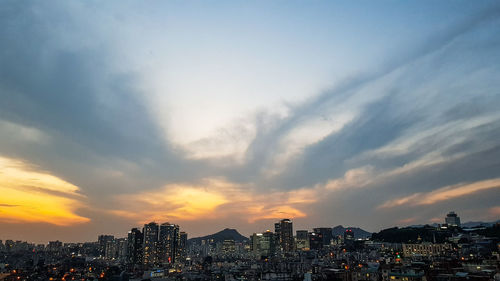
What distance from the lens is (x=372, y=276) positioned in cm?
6988

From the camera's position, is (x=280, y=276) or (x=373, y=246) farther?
(x=373, y=246)

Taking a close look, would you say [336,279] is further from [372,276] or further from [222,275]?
[222,275]

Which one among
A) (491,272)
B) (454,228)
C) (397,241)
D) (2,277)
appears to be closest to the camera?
(491,272)

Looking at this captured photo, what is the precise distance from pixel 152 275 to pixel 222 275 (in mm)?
23309

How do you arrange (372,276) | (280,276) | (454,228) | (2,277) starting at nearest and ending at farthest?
(372,276) < (280,276) < (2,277) < (454,228)

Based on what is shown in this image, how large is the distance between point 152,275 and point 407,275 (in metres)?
79.4

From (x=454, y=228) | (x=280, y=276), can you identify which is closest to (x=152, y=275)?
(x=280, y=276)

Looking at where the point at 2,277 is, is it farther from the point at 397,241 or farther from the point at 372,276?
the point at 397,241

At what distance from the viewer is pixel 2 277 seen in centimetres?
9525

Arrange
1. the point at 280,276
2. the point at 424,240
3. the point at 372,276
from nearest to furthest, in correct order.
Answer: the point at 372,276, the point at 280,276, the point at 424,240

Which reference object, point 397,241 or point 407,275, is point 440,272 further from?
point 397,241

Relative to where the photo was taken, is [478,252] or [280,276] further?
[478,252]

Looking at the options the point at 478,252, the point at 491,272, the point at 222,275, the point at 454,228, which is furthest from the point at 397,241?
the point at 491,272

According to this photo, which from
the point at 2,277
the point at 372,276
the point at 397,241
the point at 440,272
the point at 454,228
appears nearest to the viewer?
the point at 440,272
